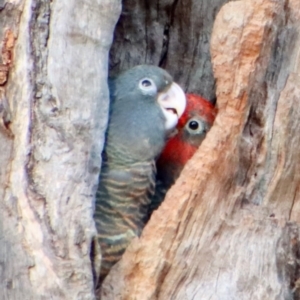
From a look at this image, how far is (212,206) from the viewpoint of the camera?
2.39 metres

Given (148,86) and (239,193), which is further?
(148,86)

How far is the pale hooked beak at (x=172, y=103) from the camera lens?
2.66m

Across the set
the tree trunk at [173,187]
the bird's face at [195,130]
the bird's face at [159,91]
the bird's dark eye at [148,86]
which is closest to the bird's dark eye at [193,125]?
the bird's face at [195,130]

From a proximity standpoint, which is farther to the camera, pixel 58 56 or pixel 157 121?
pixel 157 121

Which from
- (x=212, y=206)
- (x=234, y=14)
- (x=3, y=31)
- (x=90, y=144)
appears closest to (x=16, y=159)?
(x=90, y=144)

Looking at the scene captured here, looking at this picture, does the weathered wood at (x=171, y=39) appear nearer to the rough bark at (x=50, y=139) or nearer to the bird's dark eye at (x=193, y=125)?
the bird's dark eye at (x=193, y=125)

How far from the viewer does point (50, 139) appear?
2.33 meters

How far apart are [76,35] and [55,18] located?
85mm

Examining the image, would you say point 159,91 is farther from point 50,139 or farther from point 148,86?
point 50,139

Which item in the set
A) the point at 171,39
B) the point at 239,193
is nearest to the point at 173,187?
the point at 239,193

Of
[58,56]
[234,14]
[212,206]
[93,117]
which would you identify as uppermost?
[234,14]

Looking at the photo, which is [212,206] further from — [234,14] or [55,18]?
[55,18]

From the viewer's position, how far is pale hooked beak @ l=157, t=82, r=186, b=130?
2662mm

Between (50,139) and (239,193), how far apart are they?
628mm
